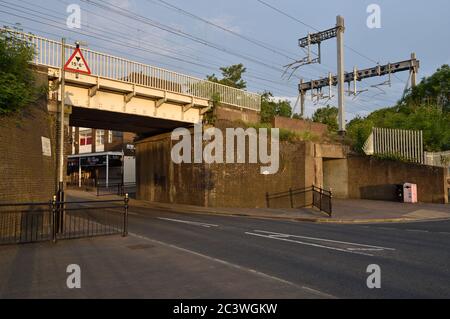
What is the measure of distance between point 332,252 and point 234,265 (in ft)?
9.83

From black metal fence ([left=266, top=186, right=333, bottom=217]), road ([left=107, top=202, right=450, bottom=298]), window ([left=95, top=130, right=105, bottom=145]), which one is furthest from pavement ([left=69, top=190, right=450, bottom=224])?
window ([left=95, top=130, right=105, bottom=145])

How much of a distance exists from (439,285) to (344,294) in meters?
1.91

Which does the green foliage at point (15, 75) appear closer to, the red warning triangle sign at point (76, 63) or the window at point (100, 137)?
the red warning triangle sign at point (76, 63)

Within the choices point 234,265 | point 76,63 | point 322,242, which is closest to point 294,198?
point 322,242

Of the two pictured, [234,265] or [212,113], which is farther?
[212,113]

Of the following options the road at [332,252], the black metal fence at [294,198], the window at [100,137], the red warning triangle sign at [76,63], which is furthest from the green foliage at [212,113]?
the window at [100,137]

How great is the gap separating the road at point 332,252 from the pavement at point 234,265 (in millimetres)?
22

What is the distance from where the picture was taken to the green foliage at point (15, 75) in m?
12.4

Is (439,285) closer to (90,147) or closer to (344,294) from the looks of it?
(344,294)

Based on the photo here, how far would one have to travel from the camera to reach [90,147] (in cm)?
5575

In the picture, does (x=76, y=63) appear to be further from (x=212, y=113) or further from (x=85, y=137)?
(x=85, y=137)

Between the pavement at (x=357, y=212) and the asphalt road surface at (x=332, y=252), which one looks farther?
the pavement at (x=357, y=212)

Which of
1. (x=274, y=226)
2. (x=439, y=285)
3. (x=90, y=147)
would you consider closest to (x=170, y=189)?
(x=274, y=226)

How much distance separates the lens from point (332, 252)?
9.74 m
